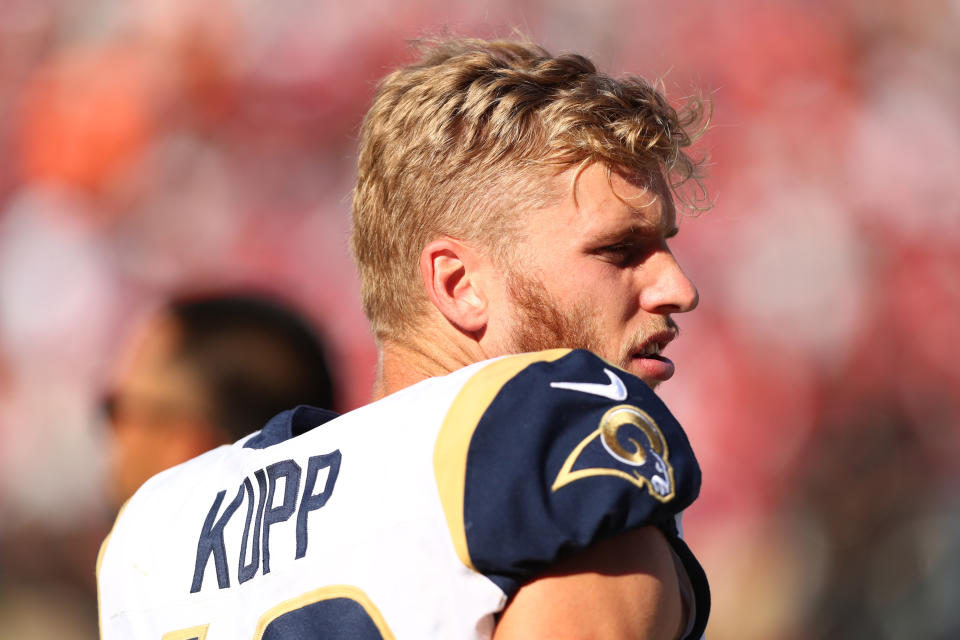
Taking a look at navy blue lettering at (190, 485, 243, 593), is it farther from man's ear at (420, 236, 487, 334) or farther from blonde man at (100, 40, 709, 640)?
man's ear at (420, 236, 487, 334)

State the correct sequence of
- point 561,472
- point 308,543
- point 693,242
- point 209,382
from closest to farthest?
point 561,472 < point 308,543 < point 209,382 < point 693,242

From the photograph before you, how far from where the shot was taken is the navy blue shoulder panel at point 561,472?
0.85 m

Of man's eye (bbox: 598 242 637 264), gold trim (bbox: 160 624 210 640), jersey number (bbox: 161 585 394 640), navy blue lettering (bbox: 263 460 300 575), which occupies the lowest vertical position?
gold trim (bbox: 160 624 210 640)

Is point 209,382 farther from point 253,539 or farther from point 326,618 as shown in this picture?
point 326,618

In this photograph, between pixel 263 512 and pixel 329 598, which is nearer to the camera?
pixel 329 598

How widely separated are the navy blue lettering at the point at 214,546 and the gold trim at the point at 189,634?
0.13 ft

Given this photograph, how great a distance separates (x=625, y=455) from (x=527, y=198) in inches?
16.1

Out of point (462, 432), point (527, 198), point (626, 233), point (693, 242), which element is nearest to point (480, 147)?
point (527, 198)

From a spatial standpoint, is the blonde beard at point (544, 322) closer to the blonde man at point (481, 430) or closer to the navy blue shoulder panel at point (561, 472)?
the blonde man at point (481, 430)

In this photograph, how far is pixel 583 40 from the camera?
384 cm

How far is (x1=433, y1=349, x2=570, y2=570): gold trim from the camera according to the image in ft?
2.86

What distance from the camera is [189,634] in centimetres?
107

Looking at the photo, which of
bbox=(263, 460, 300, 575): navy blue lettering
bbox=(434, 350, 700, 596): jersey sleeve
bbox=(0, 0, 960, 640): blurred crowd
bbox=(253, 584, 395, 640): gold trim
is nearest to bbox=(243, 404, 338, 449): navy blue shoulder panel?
bbox=(263, 460, 300, 575): navy blue lettering

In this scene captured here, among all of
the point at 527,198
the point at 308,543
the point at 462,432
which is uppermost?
the point at 527,198
